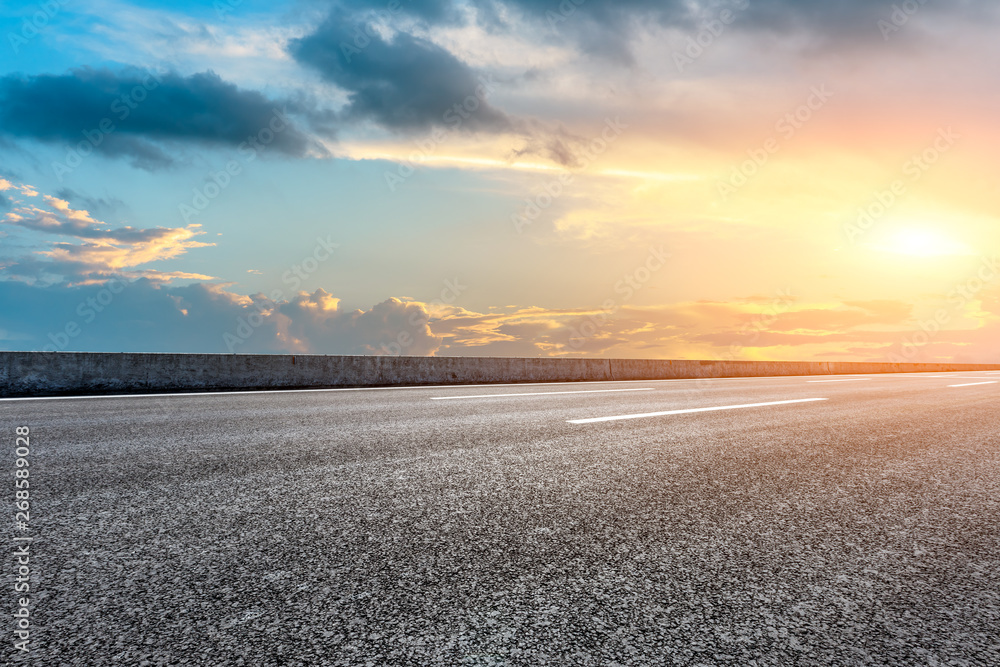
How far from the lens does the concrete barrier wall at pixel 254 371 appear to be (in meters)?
10.6

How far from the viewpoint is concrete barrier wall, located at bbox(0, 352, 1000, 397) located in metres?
10.6

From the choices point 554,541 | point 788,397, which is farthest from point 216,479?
point 788,397

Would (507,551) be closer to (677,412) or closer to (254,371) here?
(677,412)

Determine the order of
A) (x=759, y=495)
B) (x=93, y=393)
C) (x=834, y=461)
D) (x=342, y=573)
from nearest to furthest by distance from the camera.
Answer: (x=342, y=573)
(x=759, y=495)
(x=834, y=461)
(x=93, y=393)

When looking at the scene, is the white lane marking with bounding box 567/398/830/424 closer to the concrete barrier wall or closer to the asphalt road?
the asphalt road

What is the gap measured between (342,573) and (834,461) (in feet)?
12.8

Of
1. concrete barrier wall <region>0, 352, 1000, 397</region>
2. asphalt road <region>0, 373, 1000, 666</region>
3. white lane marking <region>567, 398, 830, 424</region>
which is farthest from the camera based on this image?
concrete barrier wall <region>0, 352, 1000, 397</region>

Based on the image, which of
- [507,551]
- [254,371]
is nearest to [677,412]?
[507,551]

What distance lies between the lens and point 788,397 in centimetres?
995

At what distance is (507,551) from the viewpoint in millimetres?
2385

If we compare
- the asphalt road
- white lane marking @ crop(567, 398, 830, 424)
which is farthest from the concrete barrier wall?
white lane marking @ crop(567, 398, 830, 424)

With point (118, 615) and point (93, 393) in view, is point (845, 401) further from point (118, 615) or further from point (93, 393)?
point (93, 393)

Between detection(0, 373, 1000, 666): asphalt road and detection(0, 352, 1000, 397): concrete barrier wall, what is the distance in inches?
271

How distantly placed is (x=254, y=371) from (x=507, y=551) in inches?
452
